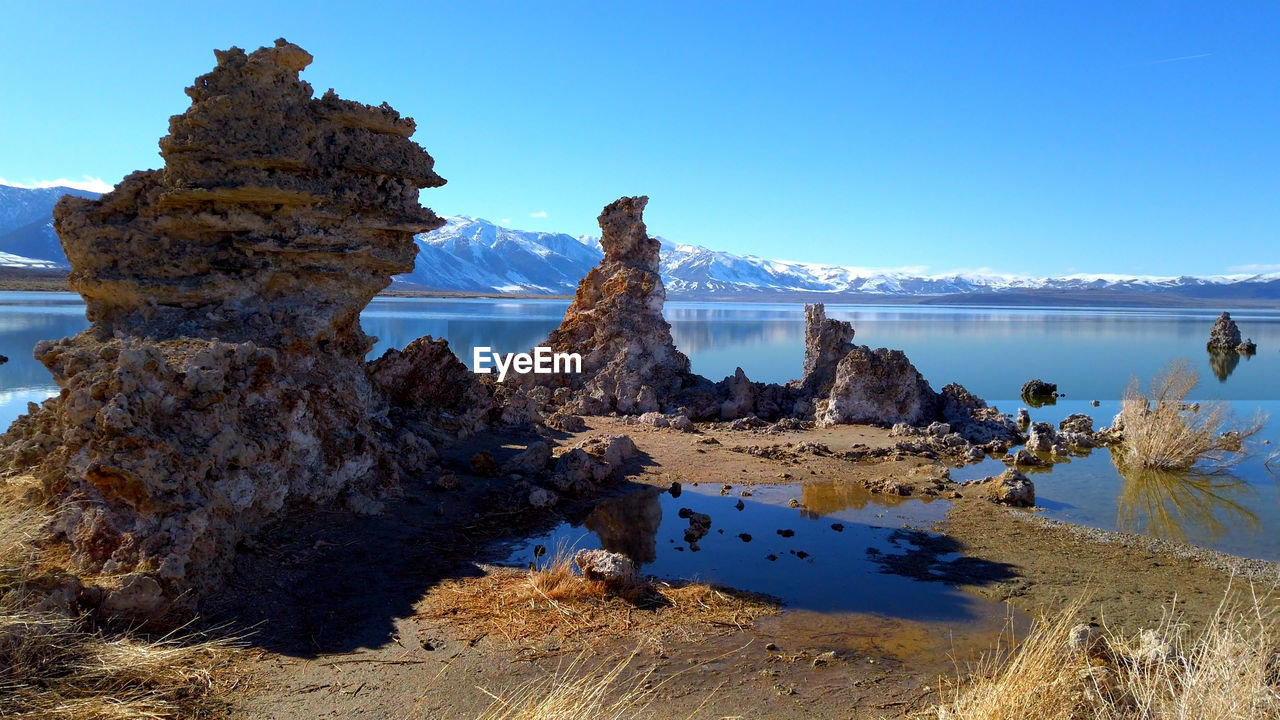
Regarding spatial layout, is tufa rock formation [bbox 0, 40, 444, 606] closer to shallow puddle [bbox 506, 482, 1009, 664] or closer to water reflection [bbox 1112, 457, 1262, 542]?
shallow puddle [bbox 506, 482, 1009, 664]

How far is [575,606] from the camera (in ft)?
16.6

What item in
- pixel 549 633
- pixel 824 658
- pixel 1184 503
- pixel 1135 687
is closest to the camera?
pixel 1135 687

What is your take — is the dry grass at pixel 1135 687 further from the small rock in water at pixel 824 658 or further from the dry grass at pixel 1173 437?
the dry grass at pixel 1173 437

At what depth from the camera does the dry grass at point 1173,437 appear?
10.5m

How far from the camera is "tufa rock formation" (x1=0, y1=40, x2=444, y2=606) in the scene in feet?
16.4

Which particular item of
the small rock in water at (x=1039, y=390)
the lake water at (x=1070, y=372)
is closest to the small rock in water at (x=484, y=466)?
the lake water at (x=1070, y=372)

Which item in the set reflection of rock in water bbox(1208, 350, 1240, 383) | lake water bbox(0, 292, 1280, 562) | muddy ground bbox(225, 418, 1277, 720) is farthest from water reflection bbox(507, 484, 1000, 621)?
reflection of rock in water bbox(1208, 350, 1240, 383)

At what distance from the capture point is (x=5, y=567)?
4.20 metres

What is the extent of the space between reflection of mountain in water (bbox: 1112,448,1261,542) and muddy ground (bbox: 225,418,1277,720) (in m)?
1.27

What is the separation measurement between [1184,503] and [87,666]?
1012 centimetres

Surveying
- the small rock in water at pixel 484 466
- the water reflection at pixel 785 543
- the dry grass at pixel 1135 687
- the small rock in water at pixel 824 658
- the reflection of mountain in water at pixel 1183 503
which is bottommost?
the reflection of mountain in water at pixel 1183 503

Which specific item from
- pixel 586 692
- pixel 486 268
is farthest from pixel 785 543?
pixel 486 268

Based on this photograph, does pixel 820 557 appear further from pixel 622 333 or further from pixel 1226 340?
pixel 1226 340

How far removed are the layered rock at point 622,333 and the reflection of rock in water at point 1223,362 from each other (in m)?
17.0
